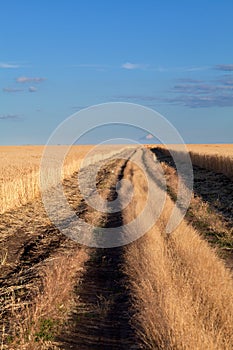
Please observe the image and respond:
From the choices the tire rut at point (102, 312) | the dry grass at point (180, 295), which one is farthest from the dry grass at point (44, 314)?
the dry grass at point (180, 295)

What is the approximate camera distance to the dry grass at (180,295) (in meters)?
5.66

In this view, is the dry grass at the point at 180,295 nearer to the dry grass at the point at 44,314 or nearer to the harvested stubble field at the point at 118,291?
the harvested stubble field at the point at 118,291

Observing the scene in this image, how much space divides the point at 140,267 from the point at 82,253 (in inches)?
97.1

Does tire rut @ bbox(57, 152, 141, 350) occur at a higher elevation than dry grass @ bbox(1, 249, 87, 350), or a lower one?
lower

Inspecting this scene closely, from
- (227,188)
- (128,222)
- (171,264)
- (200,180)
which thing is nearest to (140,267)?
(171,264)

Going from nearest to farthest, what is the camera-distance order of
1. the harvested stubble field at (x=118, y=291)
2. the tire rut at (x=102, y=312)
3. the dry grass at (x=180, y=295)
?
the dry grass at (x=180, y=295), the harvested stubble field at (x=118, y=291), the tire rut at (x=102, y=312)

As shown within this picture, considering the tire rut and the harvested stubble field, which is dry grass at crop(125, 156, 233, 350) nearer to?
the harvested stubble field

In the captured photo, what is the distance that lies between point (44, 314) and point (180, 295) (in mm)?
1946

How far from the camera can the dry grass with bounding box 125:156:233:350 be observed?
5.66 meters

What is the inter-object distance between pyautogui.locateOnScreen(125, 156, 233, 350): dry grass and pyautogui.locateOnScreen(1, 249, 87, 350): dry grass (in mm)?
1116

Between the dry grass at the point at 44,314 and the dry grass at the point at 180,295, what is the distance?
112 cm

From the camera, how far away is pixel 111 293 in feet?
29.2

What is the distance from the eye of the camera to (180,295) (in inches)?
283

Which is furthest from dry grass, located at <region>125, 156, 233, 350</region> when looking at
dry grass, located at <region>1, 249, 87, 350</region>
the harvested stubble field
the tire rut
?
dry grass, located at <region>1, 249, 87, 350</region>
